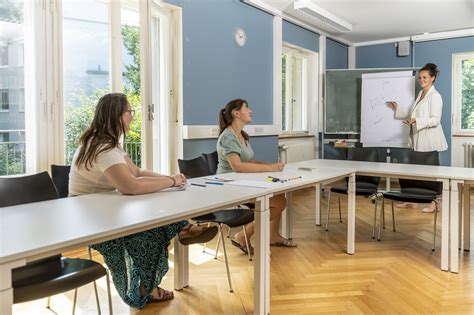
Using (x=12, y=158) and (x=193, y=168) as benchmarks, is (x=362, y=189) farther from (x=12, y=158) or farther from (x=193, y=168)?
(x=12, y=158)

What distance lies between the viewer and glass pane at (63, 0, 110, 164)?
3.35 m

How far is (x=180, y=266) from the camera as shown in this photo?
264 cm

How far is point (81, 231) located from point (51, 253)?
148 millimetres

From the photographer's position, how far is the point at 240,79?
498cm

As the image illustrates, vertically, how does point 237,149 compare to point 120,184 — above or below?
above

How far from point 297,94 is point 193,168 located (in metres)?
4.07

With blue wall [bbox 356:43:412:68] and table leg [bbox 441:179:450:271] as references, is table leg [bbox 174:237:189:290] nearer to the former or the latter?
table leg [bbox 441:179:450:271]

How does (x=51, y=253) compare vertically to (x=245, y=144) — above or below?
below

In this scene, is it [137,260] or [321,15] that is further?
[321,15]

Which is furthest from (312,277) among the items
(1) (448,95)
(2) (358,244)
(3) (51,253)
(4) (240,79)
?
(1) (448,95)

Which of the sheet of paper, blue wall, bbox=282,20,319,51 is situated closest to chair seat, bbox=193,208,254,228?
the sheet of paper

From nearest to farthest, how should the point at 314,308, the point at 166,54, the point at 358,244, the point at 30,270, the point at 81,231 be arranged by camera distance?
the point at 81,231 < the point at 30,270 < the point at 314,308 < the point at 358,244 < the point at 166,54

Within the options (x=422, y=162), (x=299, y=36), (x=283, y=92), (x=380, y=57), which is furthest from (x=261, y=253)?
(x=380, y=57)

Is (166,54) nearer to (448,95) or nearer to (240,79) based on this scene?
(240,79)
